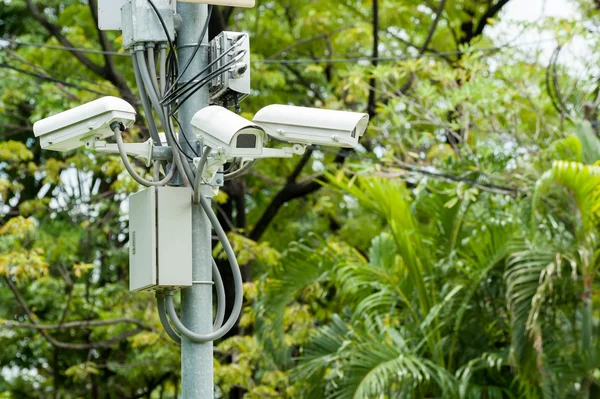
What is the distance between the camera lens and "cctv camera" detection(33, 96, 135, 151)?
4121 mm

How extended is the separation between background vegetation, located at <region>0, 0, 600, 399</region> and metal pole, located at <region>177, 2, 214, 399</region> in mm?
5208

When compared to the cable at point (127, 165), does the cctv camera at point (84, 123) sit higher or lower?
higher

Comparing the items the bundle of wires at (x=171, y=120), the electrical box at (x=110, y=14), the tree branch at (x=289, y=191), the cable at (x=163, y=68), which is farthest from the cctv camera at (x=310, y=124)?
the tree branch at (x=289, y=191)

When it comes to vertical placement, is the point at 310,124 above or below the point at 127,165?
above

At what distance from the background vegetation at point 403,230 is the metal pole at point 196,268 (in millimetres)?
5208

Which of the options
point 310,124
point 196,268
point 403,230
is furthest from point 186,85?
point 403,230

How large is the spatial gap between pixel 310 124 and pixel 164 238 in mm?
759

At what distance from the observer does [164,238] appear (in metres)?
4.16

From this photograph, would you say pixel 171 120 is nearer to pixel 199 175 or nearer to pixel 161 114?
pixel 161 114

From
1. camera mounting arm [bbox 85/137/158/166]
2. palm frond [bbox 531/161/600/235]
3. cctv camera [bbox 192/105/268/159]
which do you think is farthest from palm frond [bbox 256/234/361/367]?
cctv camera [bbox 192/105/268/159]

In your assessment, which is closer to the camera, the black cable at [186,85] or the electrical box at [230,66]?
the black cable at [186,85]

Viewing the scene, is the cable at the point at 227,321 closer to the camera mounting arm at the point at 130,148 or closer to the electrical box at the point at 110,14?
the camera mounting arm at the point at 130,148

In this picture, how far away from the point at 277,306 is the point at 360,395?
189cm

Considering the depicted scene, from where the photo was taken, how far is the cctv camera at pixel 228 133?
389 centimetres
